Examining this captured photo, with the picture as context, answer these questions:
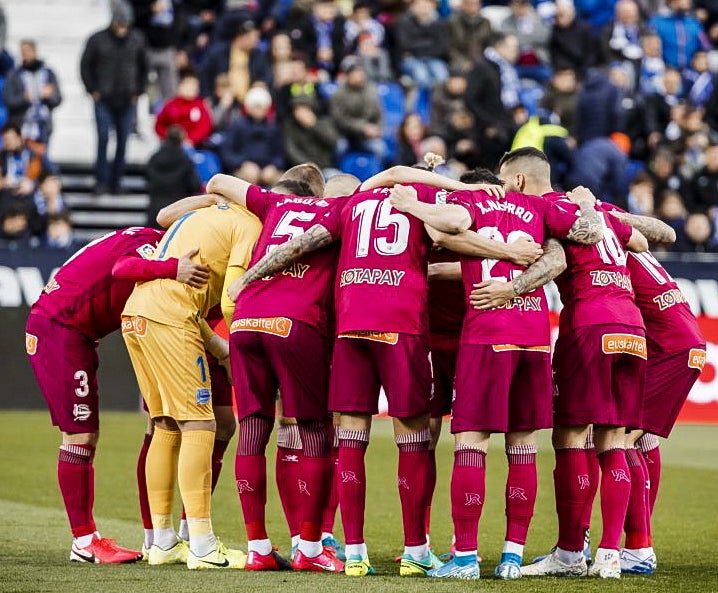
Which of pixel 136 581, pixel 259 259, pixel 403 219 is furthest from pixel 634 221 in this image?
pixel 136 581

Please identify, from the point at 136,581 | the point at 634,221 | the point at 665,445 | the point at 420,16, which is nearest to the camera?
the point at 136,581

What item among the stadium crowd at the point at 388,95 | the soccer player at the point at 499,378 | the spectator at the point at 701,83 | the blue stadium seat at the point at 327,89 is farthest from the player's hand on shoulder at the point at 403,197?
the spectator at the point at 701,83

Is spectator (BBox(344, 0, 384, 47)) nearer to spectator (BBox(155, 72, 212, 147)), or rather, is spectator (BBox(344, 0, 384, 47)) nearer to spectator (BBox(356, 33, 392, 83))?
spectator (BBox(356, 33, 392, 83))

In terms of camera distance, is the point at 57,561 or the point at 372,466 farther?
the point at 372,466

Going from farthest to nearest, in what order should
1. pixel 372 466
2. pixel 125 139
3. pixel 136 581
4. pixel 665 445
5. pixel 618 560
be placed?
pixel 125 139, pixel 665 445, pixel 372 466, pixel 618 560, pixel 136 581

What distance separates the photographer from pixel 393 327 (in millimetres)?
8602

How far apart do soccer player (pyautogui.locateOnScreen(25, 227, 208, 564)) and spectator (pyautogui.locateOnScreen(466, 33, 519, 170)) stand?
37.7 feet

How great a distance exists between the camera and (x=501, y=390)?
8422 mm

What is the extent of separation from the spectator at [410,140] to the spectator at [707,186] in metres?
3.67

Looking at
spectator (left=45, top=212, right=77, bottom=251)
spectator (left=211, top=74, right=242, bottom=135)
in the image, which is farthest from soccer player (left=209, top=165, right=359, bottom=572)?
spectator (left=211, top=74, right=242, bottom=135)

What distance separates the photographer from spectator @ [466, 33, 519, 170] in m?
20.9

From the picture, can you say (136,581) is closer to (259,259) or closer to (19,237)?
(259,259)

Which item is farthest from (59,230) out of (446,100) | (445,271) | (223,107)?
(445,271)

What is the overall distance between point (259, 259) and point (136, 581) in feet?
6.63
